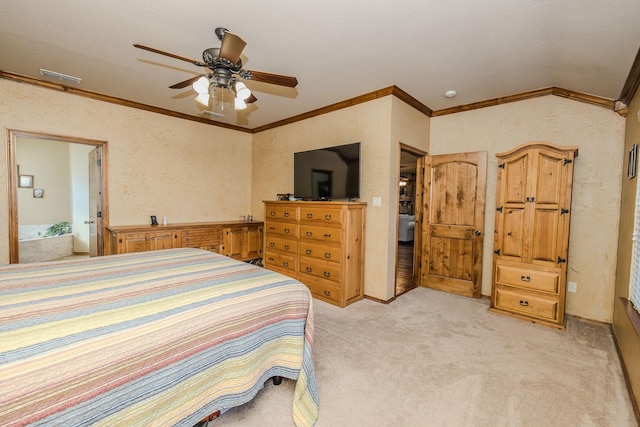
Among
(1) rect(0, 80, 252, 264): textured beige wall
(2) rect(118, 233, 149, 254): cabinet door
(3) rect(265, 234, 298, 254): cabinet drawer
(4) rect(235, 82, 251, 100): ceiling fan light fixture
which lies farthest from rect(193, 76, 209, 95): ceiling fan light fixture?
(1) rect(0, 80, 252, 264): textured beige wall

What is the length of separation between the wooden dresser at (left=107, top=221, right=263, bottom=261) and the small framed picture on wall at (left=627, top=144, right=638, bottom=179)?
4722 mm

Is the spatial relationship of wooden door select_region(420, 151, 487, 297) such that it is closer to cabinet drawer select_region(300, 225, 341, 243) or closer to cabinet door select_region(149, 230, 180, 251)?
cabinet drawer select_region(300, 225, 341, 243)

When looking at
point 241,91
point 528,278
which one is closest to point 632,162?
point 528,278

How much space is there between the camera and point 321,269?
3.62 m

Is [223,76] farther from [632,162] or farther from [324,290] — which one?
[632,162]

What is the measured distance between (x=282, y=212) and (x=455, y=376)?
2837mm

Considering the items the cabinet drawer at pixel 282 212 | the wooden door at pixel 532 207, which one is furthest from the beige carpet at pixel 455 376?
the cabinet drawer at pixel 282 212

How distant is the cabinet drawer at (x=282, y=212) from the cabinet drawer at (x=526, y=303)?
268 centimetres

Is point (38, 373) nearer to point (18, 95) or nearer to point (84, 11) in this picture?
point (84, 11)

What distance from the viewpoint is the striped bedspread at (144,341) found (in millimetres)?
944

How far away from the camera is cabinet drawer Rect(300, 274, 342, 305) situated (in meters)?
3.45

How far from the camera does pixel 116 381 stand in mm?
1051

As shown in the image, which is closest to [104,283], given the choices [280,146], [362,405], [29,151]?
[362,405]

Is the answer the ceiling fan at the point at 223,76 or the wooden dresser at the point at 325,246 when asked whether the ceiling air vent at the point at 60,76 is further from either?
the wooden dresser at the point at 325,246
